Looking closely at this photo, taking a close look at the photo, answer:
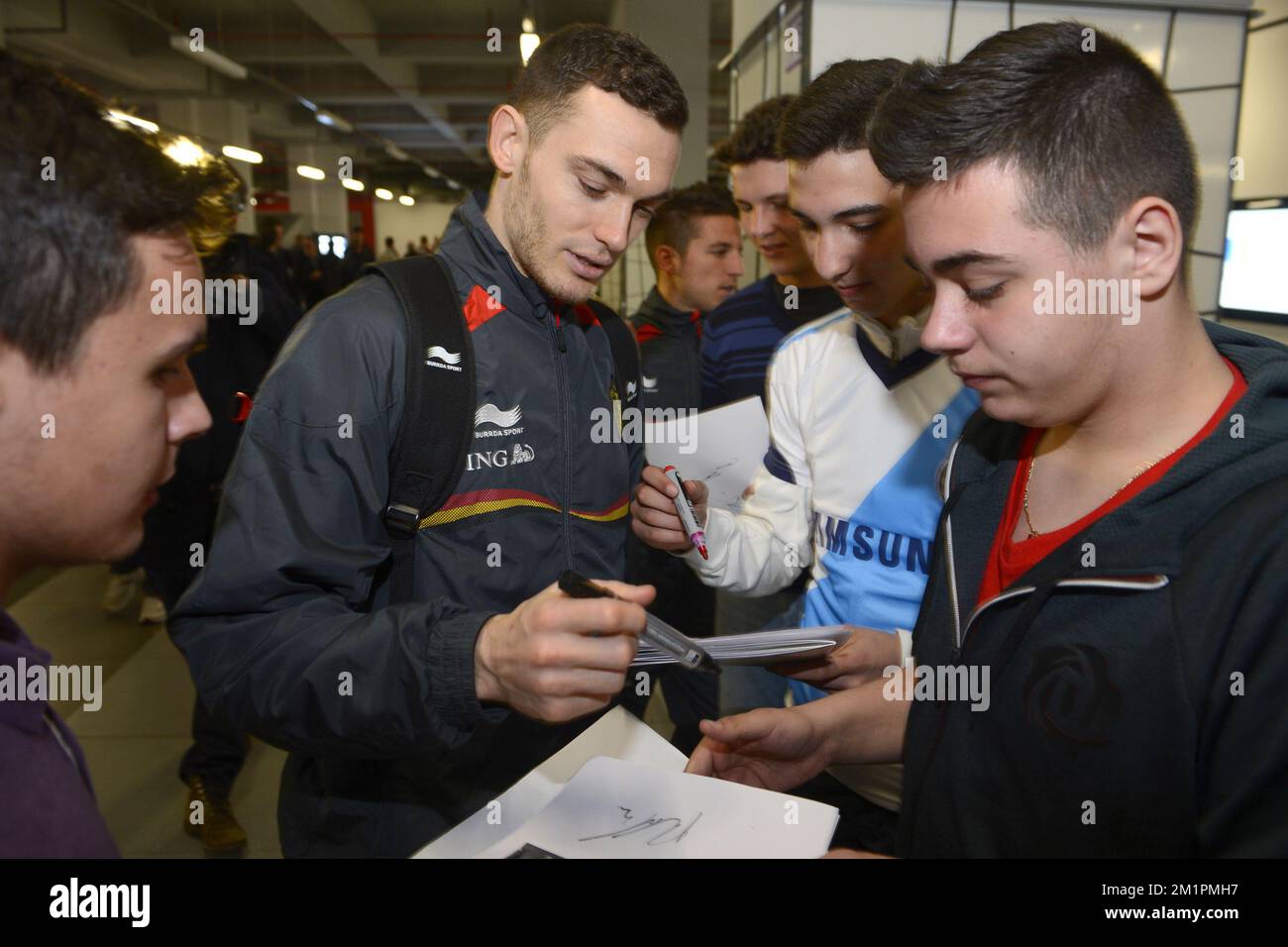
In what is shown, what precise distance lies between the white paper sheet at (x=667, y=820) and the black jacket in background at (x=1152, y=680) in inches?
8.8

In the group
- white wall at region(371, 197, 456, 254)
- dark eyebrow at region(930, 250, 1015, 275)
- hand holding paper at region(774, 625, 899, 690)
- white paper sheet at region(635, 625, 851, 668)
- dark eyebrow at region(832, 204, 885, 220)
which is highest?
white wall at region(371, 197, 456, 254)

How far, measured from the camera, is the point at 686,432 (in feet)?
6.50

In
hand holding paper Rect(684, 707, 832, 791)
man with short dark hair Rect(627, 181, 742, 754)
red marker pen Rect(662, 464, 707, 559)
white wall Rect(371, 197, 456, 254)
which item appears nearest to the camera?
hand holding paper Rect(684, 707, 832, 791)

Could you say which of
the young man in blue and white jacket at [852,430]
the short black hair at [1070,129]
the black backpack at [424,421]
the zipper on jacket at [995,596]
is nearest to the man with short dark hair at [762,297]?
the young man in blue and white jacket at [852,430]

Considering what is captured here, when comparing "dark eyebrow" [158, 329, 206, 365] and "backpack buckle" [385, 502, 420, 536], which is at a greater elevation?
"dark eyebrow" [158, 329, 206, 365]

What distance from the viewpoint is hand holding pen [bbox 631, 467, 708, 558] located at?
5.18 feet

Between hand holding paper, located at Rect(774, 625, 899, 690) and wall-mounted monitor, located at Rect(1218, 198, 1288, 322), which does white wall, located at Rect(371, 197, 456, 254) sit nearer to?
wall-mounted monitor, located at Rect(1218, 198, 1288, 322)

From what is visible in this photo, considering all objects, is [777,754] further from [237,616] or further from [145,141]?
[145,141]

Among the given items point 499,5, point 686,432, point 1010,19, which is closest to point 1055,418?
point 686,432

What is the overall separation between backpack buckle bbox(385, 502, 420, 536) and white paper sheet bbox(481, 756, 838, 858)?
17.5 inches

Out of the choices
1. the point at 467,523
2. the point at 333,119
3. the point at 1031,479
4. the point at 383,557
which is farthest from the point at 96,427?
the point at 333,119

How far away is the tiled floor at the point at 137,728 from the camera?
10.1 ft

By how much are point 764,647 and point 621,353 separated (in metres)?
0.75

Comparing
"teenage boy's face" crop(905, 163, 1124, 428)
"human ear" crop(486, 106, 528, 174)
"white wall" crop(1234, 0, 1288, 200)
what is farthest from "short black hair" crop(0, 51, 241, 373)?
"white wall" crop(1234, 0, 1288, 200)
